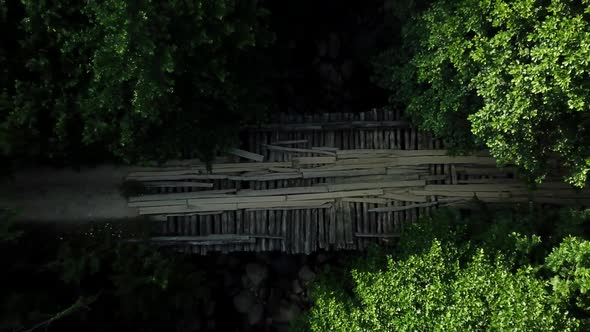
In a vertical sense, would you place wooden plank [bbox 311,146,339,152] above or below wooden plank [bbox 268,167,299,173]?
above

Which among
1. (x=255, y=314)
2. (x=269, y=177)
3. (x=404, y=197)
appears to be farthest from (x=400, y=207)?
(x=255, y=314)

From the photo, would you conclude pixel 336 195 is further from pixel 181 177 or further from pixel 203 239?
pixel 181 177

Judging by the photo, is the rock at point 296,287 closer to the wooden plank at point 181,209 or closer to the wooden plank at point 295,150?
the wooden plank at point 181,209

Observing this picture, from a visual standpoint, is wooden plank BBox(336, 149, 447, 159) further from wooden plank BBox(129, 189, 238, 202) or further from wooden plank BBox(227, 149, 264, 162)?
wooden plank BBox(129, 189, 238, 202)

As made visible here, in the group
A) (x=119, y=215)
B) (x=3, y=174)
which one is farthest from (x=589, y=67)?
(x=3, y=174)

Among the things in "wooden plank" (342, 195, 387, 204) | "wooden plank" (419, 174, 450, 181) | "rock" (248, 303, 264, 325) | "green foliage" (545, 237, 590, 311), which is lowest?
"rock" (248, 303, 264, 325)

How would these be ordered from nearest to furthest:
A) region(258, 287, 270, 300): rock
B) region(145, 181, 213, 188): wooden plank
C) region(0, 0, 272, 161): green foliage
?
1. region(0, 0, 272, 161): green foliage
2. region(145, 181, 213, 188): wooden plank
3. region(258, 287, 270, 300): rock

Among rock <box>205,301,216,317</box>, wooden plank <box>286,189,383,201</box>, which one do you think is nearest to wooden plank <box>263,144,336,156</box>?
wooden plank <box>286,189,383,201</box>
